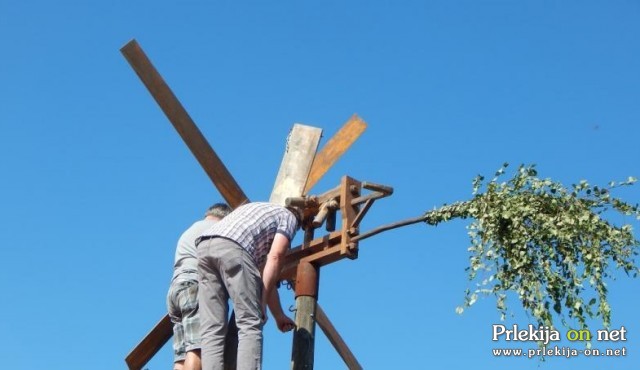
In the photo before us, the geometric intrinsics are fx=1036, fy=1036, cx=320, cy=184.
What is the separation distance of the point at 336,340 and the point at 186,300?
1554mm

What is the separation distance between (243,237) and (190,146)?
1.24 meters

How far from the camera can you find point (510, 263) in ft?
20.4

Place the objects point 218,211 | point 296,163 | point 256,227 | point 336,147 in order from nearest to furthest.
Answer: point 256,227, point 218,211, point 296,163, point 336,147

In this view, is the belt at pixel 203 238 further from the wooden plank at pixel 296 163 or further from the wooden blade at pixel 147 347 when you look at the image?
the wooden blade at pixel 147 347

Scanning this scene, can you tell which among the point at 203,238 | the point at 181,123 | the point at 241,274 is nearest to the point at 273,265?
the point at 241,274

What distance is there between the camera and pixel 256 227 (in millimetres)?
6016

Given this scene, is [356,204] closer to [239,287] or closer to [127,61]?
[239,287]

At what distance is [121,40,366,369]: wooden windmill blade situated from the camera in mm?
6965

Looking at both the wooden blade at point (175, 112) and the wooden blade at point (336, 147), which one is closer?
the wooden blade at point (175, 112)

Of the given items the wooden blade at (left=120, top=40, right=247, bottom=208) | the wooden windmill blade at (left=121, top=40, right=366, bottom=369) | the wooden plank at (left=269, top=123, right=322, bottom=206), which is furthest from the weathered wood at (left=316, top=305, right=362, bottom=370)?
the wooden blade at (left=120, top=40, right=247, bottom=208)

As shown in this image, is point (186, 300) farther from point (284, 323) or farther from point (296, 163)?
point (296, 163)

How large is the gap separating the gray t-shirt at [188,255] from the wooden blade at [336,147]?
0.92 m

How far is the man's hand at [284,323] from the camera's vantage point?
654cm

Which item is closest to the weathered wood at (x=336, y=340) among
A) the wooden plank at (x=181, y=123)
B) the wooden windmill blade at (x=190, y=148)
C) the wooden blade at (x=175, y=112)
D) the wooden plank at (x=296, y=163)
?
the wooden windmill blade at (x=190, y=148)
